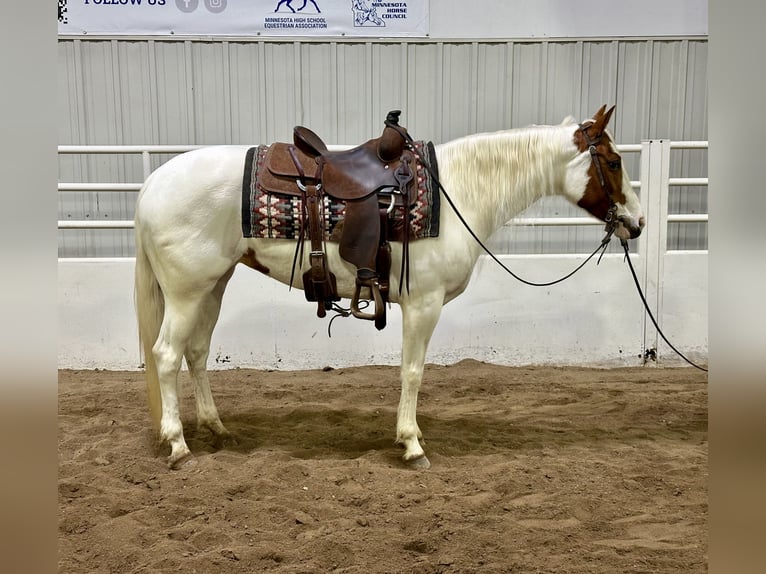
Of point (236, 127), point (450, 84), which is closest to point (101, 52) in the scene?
point (236, 127)

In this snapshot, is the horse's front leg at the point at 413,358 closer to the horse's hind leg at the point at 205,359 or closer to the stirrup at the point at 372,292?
the stirrup at the point at 372,292

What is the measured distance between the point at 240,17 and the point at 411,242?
336cm

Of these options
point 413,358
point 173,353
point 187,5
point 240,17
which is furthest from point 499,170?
point 187,5

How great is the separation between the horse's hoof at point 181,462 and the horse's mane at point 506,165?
5.34 ft

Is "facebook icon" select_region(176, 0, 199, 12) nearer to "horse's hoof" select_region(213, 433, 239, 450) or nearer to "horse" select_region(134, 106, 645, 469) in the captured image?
"horse" select_region(134, 106, 645, 469)

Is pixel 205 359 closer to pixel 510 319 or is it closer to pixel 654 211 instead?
pixel 510 319

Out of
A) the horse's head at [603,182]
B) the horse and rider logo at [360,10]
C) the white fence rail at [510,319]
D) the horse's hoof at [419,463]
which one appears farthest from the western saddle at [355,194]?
the horse and rider logo at [360,10]

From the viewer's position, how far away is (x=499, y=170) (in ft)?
8.88

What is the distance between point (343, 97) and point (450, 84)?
902mm

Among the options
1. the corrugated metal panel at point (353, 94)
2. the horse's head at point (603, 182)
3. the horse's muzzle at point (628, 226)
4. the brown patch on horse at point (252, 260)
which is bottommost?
the brown patch on horse at point (252, 260)

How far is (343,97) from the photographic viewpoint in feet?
16.8

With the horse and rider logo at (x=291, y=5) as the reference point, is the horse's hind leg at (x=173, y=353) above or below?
below

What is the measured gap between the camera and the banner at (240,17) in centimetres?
493

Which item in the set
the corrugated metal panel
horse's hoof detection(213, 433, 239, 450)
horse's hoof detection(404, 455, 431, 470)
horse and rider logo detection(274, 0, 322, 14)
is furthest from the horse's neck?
horse and rider logo detection(274, 0, 322, 14)
